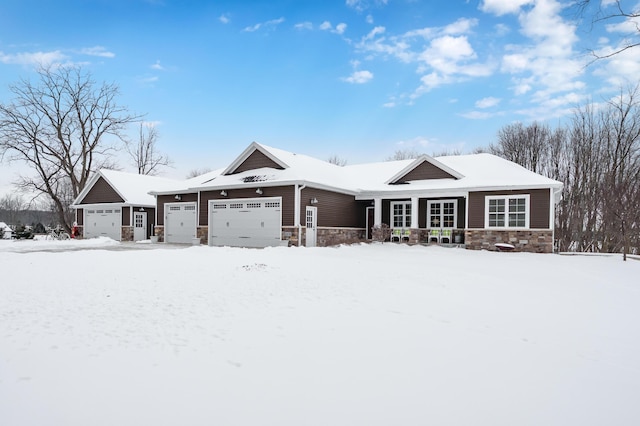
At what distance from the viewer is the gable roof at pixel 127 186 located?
24672 millimetres

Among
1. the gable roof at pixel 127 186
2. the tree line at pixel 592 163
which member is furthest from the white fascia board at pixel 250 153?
the tree line at pixel 592 163

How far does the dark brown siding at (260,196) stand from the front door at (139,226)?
23.7ft

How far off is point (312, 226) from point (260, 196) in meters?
2.76

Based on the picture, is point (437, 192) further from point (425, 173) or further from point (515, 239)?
point (515, 239)

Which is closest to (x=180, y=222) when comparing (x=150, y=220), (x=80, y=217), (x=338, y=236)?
(x=150, y=220)

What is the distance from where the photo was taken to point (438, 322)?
18.6ft

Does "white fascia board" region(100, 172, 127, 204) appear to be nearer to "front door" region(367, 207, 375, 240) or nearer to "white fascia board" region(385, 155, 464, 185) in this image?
"front door" region(367, 207, 375, 240)

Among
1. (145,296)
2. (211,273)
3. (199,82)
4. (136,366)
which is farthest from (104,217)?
(136,366)

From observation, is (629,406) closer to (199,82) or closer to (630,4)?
(630,4)

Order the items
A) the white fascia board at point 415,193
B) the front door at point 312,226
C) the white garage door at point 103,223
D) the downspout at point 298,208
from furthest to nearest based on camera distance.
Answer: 1. the white garage door at point 103,223
2. the white fascia board at point 415,193
3. the front door at point 312,226
4. the downspout at point 298,208

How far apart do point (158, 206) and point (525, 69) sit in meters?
19.6

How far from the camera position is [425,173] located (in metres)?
19.7

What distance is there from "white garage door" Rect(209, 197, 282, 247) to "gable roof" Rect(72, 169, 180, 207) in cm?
706

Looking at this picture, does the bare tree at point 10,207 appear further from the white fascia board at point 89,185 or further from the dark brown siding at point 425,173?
the dark brown siding at point 425,173
